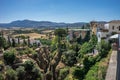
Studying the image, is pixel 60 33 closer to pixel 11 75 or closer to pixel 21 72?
pixel 21 72

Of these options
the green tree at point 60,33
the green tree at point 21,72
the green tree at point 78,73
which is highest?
the green tree at point 60,33

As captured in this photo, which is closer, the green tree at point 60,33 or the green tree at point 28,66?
the green tree at point 28,66

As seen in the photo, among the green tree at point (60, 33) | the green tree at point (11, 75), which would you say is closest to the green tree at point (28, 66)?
the green tree at point (11, 75)

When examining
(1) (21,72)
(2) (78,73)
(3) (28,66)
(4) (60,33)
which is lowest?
(1) (21,72)

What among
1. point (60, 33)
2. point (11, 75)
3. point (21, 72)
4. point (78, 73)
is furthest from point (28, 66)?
point (60, 33)

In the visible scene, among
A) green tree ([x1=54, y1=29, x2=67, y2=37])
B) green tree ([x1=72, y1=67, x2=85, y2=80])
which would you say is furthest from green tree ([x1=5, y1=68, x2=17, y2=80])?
green tree ([x1=54, y1=29, x2=67, y2=37])

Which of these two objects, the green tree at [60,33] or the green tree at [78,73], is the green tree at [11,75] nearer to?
the green tree at [78,73]

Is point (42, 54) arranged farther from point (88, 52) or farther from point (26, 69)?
point (88, 52)

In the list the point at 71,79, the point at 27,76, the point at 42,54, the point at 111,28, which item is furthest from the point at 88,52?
the point at 42,54

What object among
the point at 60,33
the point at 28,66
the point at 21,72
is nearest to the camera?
the point at 21,72

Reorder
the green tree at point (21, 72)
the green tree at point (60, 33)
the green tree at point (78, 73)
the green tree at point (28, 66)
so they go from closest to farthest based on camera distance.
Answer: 1. the green tree at point (78, 73)
2. the green tree at point (21, 72)
3. the green tree at point (28, 66)
4. the green tree at point (60, 33)

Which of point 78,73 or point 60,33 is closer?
Answer: point 78,73
